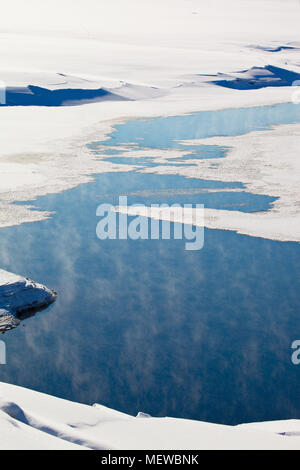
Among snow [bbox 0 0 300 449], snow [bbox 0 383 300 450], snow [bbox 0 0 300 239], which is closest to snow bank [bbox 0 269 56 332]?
snow [bbox 0 0 300 449]

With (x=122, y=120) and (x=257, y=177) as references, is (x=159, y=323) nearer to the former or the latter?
(x=257, y=177)

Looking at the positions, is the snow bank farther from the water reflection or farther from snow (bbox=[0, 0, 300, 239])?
snow (bbox=[0, 0, 300, 239])

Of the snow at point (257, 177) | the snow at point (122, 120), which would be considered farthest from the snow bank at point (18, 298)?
the snow at point (257, 177)

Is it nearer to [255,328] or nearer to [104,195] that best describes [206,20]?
[104,195]

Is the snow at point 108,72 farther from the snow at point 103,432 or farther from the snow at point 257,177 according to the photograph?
the snow at point 103,432

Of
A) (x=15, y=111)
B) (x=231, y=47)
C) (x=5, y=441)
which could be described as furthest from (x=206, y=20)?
(x=5, y=441)

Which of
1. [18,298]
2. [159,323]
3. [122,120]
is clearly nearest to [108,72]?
[122,120]
